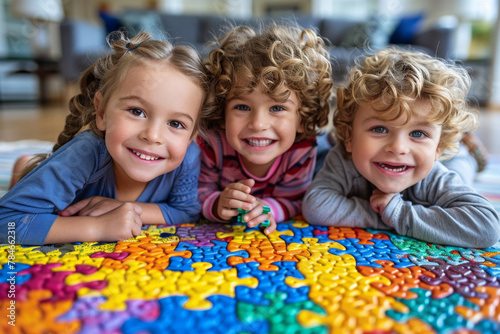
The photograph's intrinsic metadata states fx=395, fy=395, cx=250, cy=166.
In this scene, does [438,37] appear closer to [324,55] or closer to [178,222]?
[324,55]

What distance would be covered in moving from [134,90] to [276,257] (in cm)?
49

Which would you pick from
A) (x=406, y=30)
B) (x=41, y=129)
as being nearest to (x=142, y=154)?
(x=41, y=129)

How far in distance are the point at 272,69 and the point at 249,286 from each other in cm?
56

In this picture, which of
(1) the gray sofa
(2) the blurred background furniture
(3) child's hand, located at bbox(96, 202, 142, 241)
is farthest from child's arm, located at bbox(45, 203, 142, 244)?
(1) the gray sofa

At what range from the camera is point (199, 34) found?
4.30 metres

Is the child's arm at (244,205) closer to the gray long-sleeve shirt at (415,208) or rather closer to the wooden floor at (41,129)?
the gray long-sleeve shirt at (415,208)

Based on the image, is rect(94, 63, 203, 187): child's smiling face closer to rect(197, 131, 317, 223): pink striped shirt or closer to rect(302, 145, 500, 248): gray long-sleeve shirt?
rect(197, 131, 317, 223): pink striped shirt

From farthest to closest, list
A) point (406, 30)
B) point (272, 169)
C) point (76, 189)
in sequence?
point (406, 30), point (272, 169), point (76, 189)

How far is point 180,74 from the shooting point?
0.95 meters

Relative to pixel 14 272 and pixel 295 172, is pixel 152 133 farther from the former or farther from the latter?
pixel 295 172

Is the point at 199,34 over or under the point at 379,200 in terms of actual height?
over

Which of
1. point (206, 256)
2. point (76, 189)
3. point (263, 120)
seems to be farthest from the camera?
point (263, 120)

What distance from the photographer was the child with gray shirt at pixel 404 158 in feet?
3.02

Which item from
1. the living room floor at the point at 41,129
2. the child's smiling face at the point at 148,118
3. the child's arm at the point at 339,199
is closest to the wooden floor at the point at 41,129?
the living room floor at the point at 41,129
